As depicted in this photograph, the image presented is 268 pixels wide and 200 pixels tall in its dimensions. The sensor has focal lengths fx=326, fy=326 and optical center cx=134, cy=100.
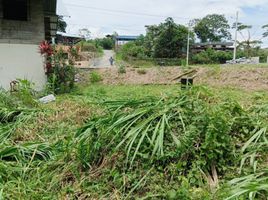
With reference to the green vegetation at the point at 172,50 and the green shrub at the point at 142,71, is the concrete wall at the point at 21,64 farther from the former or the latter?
the green vegetation at the point at 172,50

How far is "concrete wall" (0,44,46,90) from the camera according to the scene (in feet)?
30.7

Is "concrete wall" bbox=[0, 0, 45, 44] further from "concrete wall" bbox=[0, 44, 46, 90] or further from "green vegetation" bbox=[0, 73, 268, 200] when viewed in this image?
"green vegetation" bbox=[0, 73, 268, 200]

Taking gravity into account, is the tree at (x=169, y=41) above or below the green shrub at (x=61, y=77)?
above

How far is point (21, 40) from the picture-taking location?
31.3ft

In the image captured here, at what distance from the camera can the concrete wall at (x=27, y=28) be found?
30.5 ft

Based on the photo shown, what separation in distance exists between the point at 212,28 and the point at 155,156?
36443mm

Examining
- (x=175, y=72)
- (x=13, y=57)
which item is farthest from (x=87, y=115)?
(x=175, y=72)

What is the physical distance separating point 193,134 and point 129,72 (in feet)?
36.1

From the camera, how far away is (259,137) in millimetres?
2893

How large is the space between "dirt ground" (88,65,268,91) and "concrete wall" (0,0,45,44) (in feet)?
12.3

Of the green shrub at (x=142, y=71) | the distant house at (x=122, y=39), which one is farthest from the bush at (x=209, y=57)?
the distant house at (x=122, y=39)

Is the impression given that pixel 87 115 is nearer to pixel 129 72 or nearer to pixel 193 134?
pixel 193 134

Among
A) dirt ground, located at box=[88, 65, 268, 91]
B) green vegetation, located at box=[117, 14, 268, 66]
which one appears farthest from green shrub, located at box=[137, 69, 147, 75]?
green vegetation, located at box=[117, 14, 268, 66]

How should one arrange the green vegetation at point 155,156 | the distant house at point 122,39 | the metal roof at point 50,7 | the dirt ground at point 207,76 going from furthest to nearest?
the distant house at point 122,39, the dirt ground at point 207,76, the metal roof at point 50,7, the green vegetation at point 155,156
